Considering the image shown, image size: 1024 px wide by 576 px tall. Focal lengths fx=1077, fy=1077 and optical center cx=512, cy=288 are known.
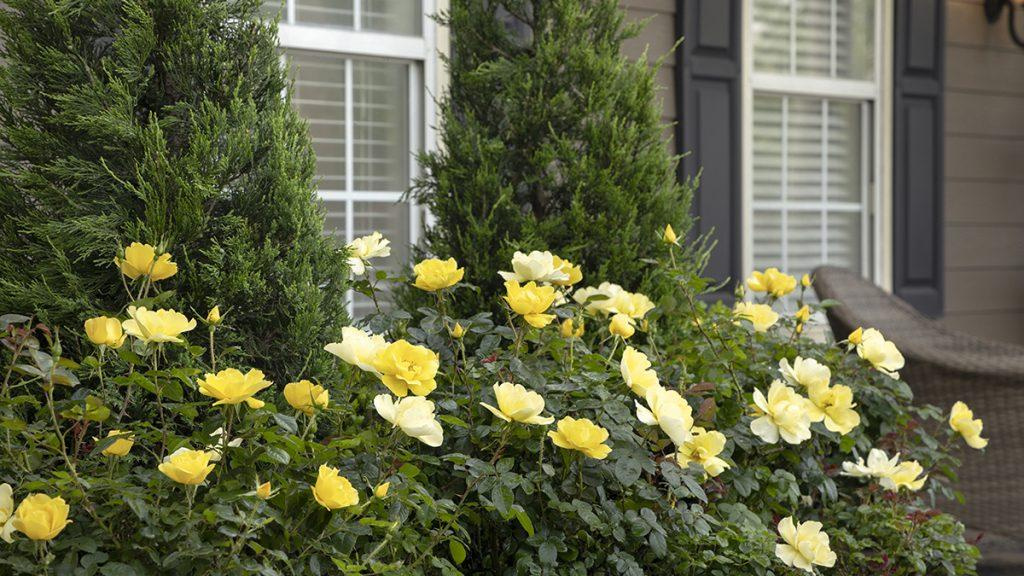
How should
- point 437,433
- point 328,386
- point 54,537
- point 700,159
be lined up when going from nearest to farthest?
point 54,537
point 437,433
point 328,386
point 700,159

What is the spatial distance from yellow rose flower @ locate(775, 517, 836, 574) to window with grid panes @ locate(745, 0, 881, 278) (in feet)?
8.43

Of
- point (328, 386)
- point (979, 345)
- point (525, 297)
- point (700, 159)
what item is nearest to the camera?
point (525, 297)

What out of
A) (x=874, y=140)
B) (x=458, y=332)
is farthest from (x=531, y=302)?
(x=874, y=140)

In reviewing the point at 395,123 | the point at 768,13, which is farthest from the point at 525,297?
the point at 768,13

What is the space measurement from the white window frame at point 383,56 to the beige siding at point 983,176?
249cm

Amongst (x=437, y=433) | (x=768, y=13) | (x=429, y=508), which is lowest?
(x=429, y=508)

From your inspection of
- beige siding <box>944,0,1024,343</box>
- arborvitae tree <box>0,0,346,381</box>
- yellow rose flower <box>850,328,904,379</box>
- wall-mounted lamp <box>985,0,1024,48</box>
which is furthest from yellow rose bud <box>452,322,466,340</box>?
wall-mounted lamp <box>985,0,1024,48</box>

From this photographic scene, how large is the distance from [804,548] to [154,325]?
3.45 feet

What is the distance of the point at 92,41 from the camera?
1948mm

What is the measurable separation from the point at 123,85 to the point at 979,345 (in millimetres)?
2714

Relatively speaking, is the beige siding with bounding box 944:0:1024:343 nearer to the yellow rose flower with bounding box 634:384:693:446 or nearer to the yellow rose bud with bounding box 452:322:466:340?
the yellow rose flower with bounding box 634:384:693:446

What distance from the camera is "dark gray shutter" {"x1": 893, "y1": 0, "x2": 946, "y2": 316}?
452 centimetres

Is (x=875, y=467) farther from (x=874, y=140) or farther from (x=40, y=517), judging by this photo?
(x=874, y=140)

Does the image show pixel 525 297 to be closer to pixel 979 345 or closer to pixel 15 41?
pixel 15 41
